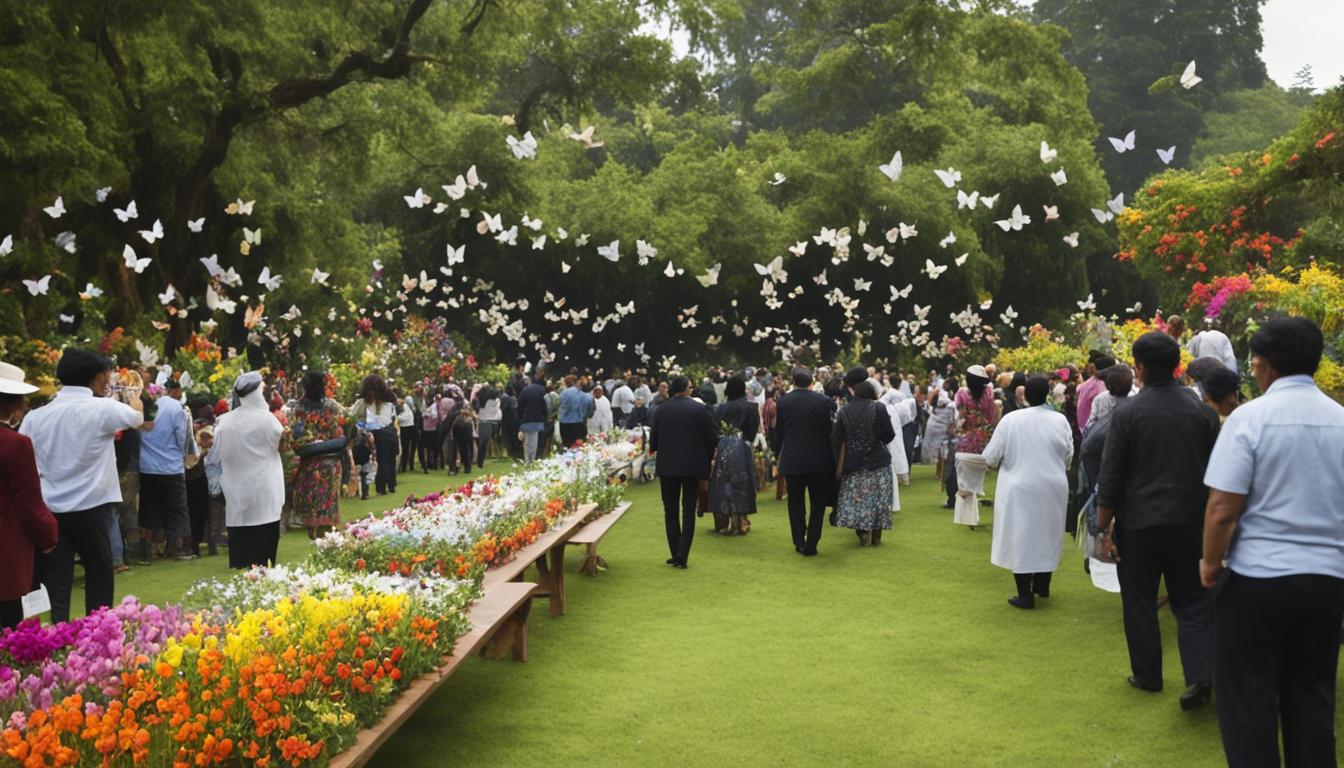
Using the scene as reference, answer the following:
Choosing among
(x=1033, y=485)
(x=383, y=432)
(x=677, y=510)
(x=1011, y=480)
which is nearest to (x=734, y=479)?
(x=677, y=510)

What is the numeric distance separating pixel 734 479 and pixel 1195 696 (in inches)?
286

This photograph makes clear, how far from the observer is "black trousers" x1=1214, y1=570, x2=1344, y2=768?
3926 millimetres

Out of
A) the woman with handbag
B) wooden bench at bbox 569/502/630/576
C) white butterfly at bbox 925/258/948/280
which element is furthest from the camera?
white butterfly at bbox 925/258/948/280

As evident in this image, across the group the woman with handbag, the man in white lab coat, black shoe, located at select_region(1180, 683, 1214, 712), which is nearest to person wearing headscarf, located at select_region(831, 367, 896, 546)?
the man in white lab coat

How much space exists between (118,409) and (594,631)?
340cm

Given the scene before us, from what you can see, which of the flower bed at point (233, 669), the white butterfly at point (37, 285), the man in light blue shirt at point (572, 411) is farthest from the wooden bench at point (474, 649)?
Result: the man in light blue shirt at point (572, 411)

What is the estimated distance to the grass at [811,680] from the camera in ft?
18.5

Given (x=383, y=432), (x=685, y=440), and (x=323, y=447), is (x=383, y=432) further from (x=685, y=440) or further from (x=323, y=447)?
(x=685, y=440)

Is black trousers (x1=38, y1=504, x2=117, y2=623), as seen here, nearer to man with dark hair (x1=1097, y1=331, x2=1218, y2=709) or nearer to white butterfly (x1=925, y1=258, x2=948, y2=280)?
man with dark hair (x1=1097, y1=331, x2=1218, y2=709)

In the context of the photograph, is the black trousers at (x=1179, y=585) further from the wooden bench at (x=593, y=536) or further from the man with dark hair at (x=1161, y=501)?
the wooden bench at (x=593, y=536)

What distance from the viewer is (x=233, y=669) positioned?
165 inches

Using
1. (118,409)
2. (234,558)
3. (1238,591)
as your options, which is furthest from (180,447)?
(1238,591)

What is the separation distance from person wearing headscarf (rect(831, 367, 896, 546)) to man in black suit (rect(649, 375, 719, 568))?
1.53 meters

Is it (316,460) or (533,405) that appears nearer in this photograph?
(316,460)
